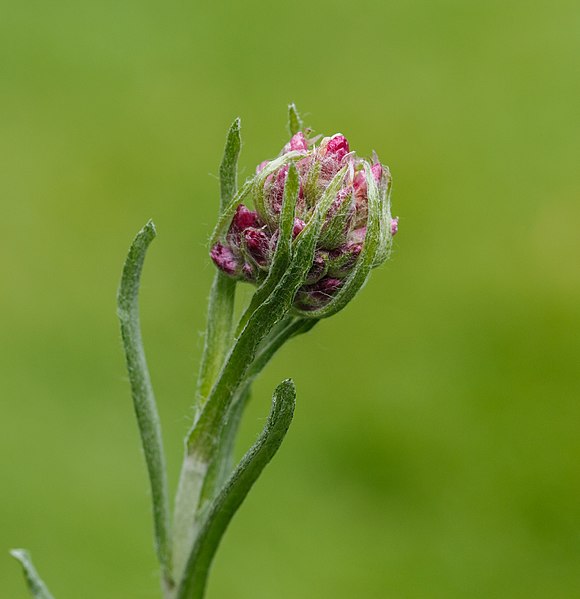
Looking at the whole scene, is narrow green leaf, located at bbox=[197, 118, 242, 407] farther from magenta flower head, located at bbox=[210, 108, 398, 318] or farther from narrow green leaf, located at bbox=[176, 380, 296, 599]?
narrow green leaf, located at bbox=[176, 380, 296, 599]

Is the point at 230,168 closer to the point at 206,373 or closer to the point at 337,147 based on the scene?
the point at 337,147

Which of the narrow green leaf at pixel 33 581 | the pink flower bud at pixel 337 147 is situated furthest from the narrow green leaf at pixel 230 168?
the narrow green leaf at pixel 33 581

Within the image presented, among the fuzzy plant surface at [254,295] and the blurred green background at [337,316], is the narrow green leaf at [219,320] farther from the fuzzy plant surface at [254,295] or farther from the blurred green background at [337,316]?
the blurred green background at [337,316]

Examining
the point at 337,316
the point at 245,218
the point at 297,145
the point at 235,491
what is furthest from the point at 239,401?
the point at 337,316

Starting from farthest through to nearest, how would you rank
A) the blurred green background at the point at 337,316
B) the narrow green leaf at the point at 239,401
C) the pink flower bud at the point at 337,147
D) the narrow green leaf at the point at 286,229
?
1. the blurred green background at the point at 337,316
2. the narrow green leaf at the point at 239,401
3. the pink flower bud at the point at 337,147
4. the narrow green leaf at the point at 286,229

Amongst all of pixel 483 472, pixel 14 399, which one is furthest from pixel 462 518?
pixel 14 399

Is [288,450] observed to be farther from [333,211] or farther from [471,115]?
[333,211]
